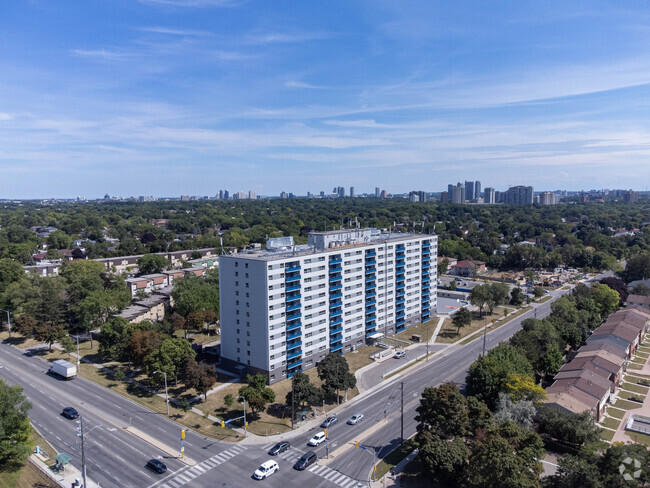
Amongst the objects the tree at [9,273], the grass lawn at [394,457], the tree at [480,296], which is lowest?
the grass lawn at [394,457]

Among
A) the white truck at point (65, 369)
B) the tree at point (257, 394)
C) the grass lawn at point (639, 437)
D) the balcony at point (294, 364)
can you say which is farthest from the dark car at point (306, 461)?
the white truck at point (65, 369)

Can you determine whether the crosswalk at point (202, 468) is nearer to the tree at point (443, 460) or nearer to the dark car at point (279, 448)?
the dark car at point (279, 448)

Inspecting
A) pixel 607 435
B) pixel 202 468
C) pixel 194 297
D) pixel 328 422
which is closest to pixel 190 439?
pixel 202 468

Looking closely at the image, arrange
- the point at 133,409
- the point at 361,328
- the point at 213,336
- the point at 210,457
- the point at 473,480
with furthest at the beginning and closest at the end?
the point at 213,336, the point at 361,328, the point at 133,409, the point at 210,457, the point at 473,480

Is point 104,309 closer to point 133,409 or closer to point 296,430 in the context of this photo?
point 133,409

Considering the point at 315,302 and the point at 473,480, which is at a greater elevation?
the point at 315,302

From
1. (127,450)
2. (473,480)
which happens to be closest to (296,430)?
(127,450)

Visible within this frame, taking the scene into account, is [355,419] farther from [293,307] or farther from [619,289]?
[619,289]
